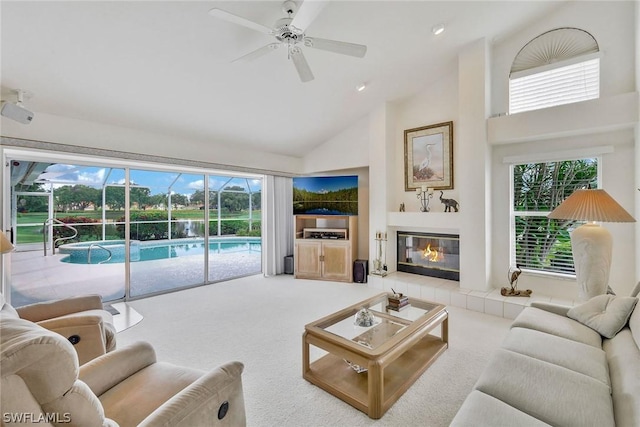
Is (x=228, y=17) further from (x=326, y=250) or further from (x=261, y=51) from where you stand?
(x=326, y=250)

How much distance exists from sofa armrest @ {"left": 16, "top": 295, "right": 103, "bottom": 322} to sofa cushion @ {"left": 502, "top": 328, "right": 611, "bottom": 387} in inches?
128

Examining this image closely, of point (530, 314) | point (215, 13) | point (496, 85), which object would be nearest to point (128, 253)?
point (215, 13)

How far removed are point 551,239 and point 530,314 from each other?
194cm

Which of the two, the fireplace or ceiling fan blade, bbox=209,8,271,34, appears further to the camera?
the fireplace

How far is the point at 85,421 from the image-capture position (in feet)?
2.80

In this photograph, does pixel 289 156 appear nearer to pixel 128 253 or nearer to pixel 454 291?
pixel 128 253

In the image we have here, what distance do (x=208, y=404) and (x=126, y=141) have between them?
144 inches

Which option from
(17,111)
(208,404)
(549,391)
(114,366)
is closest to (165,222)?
(17,111)

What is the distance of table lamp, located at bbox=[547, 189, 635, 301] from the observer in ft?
7.83

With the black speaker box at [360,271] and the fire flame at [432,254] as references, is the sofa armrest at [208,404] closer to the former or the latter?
the black speaker box at [360,271]

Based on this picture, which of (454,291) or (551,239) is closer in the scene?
(551,239)

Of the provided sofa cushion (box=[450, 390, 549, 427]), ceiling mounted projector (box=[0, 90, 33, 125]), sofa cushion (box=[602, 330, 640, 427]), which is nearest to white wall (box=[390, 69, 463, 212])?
sofa cushion (box=[602, 330, 640, 427])

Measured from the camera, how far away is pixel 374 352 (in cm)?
185

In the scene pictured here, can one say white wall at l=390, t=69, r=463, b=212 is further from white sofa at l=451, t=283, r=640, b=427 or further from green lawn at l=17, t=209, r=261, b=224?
green lawn at l=17, t=209, r=261, b=224
